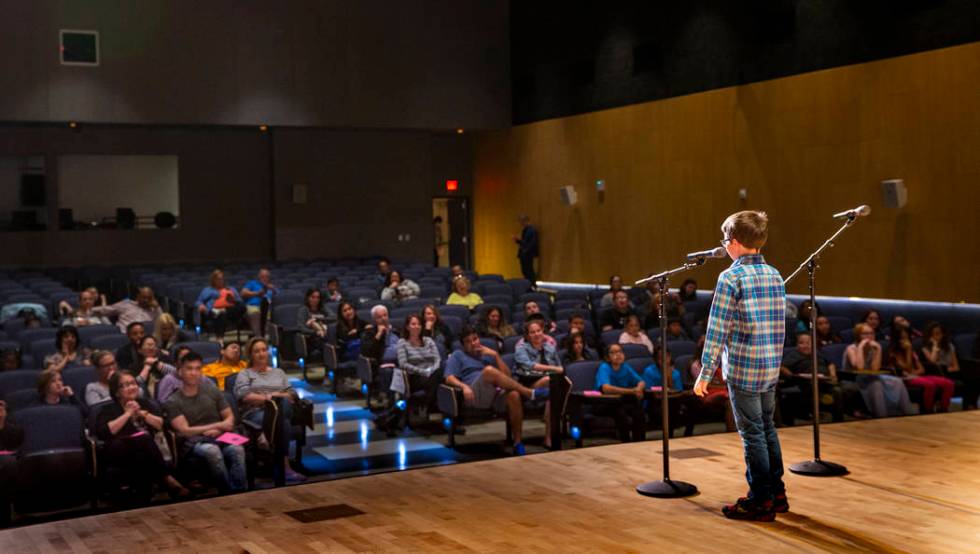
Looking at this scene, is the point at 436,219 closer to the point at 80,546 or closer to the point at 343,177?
the point at 343,177

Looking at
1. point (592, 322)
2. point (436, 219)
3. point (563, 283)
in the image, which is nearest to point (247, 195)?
point (436, 219)

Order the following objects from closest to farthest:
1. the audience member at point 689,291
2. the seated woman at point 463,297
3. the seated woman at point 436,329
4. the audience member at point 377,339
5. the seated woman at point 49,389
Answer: the seated woman at point 49,389, the audience member at point 377,339, the seated woman at point 436,329, the seated woman at point 463,297, the audience member at point 689,291

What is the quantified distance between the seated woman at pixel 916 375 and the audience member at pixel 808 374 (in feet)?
2.03

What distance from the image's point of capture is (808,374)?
9.09 m

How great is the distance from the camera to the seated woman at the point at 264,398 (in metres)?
7.26

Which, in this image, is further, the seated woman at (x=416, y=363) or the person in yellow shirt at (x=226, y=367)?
the seated woman at (x=416, y=363)

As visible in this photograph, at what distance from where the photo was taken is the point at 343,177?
20.9 metres

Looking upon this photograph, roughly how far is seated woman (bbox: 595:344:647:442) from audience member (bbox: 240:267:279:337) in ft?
19.3

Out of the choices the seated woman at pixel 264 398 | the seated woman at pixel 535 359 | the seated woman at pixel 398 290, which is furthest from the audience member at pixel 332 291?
the seated woman at pixel 264 398

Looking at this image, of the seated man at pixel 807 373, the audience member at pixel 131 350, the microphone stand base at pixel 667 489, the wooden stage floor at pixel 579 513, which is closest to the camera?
the wooden stage floor at pixel 579 513

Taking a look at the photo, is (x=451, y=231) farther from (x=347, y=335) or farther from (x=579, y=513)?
(x=579, y=513)

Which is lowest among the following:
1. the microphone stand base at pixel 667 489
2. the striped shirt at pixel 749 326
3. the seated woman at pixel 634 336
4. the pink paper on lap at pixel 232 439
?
the microphone stand base at pixel 667 489

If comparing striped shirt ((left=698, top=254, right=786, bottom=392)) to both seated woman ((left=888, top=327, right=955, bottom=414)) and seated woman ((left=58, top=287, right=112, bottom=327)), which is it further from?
seated woman ((left=58, top=287, right=112, bottom=327))

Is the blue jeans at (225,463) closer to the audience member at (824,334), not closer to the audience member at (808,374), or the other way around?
the audience member at (808,374)
